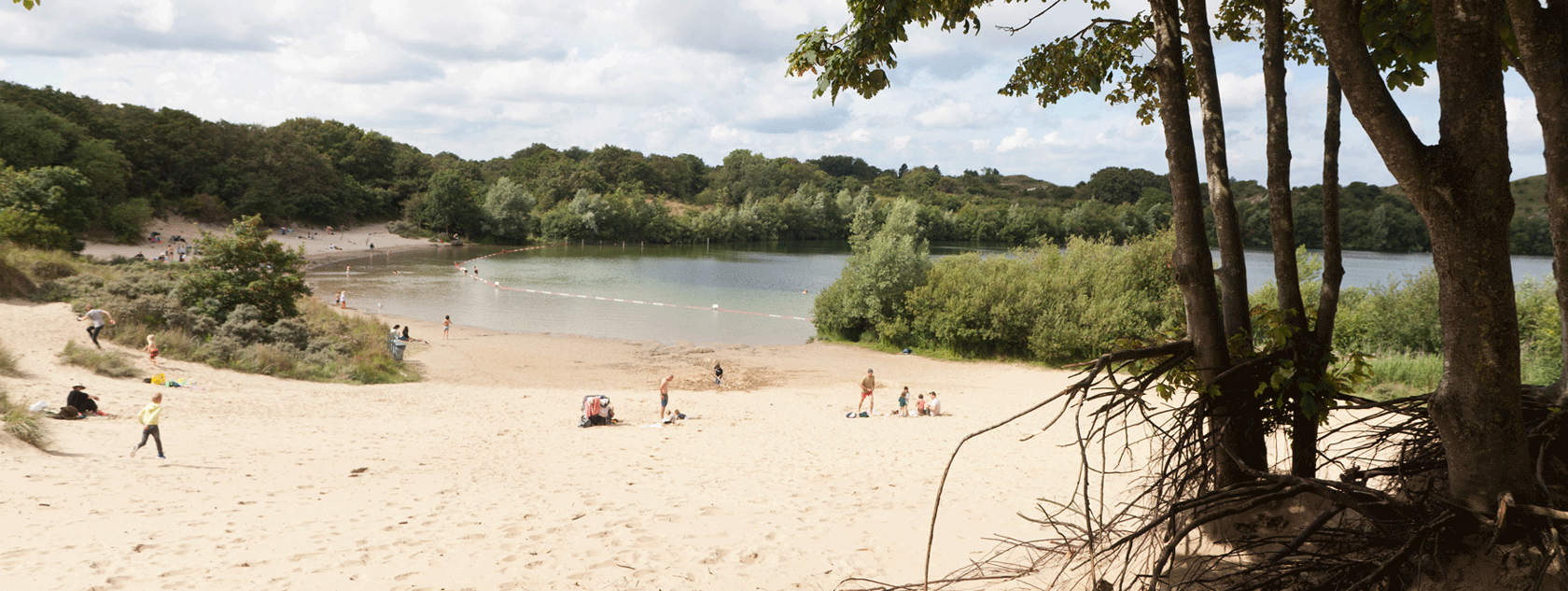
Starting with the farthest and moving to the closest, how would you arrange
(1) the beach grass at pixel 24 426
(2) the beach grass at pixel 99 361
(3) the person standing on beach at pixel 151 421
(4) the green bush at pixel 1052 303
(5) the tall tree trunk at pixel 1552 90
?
(4) the green bush at pixel 1052 303, (2) the beach grass at pixel 99 361, (3) the person standing on beach at pixel 151 421, (1) the beach grass at pixel 24 426, (5) the tall tree trunk at pixel 1552 90

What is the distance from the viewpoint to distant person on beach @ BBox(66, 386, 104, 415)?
1227 centimetres

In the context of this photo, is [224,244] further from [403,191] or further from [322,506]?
[403,191]

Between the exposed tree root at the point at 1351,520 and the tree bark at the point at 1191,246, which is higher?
the tree bark at the point at 1191,246

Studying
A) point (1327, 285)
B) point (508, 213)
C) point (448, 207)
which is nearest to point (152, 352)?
point (1327, 285)

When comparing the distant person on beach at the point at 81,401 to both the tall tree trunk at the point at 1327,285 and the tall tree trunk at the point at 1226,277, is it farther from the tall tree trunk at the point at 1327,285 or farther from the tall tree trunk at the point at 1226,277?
the tall tree trunk at the point at 1327,285

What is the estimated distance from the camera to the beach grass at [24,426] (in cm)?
1007

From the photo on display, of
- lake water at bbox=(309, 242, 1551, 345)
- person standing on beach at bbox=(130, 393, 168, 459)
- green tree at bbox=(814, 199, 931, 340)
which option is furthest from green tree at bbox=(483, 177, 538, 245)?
person standing on beach at bbox=(130, 393, 168, 459)

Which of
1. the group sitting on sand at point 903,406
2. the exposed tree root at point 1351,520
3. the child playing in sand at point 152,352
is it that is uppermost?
the exposed tree root at point 1351,520

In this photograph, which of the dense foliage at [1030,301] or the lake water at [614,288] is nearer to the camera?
the dense foliage at [1030,301]

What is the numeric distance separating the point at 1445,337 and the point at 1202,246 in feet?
4.46

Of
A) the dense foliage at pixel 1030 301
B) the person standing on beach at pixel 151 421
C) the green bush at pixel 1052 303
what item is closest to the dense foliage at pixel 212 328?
the person standing on beach at pixel 151 421

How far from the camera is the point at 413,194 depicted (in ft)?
292

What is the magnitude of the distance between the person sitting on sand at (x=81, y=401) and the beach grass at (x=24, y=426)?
1.67 meters

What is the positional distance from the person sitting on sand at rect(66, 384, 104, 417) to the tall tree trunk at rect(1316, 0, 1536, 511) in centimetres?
1633
